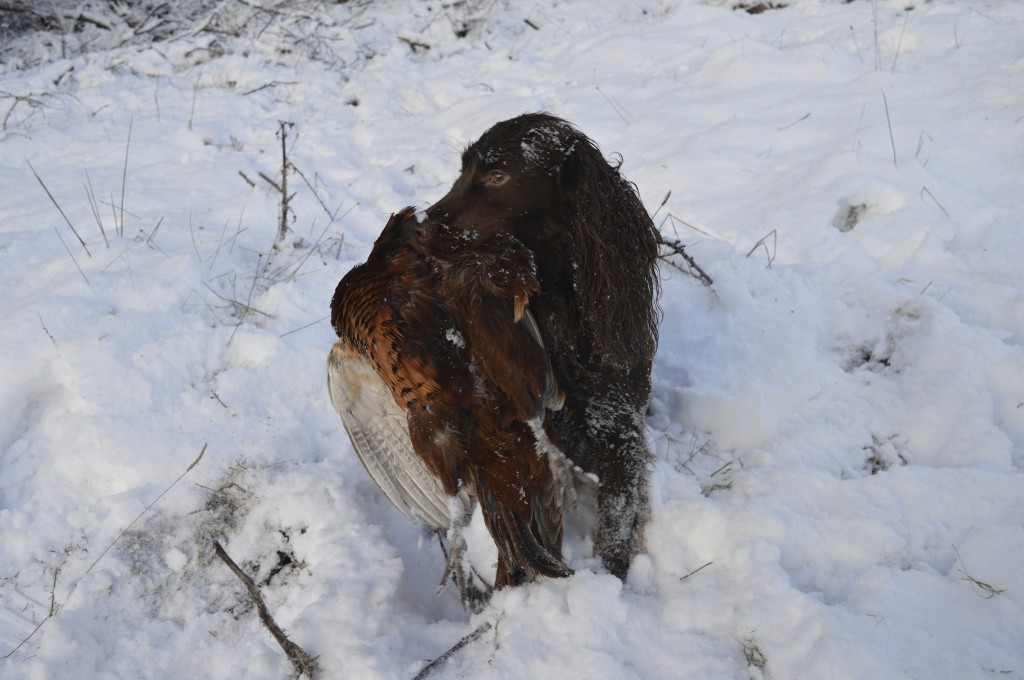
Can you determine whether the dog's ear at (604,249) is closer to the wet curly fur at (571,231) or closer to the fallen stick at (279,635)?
the wet curly fur at (571,231)

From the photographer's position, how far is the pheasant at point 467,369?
5.49ft

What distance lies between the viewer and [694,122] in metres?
4.50

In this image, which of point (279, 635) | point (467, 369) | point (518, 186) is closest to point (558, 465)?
point (467, 369)

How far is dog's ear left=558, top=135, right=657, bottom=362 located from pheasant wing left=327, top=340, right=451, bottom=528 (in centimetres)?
63

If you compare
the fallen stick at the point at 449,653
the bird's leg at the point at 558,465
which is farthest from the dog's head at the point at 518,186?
the fallen stick at the point at 449,653

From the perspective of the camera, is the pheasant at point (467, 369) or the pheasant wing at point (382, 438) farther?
the pheasant wing at point (382, 438)

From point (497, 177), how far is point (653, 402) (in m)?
1.19

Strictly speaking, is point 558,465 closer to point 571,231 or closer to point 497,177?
point 571,231

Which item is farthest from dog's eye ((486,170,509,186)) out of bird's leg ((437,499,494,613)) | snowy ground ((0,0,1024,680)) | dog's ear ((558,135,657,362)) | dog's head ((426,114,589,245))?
snowy ground ((0,0,1024,680))

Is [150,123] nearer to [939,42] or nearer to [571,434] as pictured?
[571,434]

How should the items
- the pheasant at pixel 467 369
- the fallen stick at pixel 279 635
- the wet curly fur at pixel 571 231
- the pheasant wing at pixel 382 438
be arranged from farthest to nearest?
the pheasant wing at pixel 382 438, the fallen stick at pixel 279 635, the wet curly fur at pixel 571 231, the pheasant at pixel 467 369

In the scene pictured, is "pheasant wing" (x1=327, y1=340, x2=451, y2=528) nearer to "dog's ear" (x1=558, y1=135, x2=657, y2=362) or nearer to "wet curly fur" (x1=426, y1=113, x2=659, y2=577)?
"wet curly fur" (x1=426, y1=113, x2=659, y2=577)

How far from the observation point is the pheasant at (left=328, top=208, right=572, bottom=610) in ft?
5.49

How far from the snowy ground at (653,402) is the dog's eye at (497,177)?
1.09m
